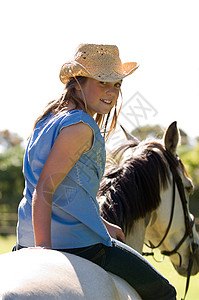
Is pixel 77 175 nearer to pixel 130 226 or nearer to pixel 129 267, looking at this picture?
pixel 129 267

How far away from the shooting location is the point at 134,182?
2.69 m

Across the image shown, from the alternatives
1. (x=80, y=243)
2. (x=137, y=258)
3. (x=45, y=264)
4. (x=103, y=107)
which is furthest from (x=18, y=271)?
(x=103, y=107)

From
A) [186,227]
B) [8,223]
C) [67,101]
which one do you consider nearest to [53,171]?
[67,101]

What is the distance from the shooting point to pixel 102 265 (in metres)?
1.81

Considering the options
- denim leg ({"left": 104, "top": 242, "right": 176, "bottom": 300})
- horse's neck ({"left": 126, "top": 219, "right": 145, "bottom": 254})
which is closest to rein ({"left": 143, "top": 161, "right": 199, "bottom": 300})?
horse's neck ({"left": 126, "top": 219, "right": 145, "bottom": 254})

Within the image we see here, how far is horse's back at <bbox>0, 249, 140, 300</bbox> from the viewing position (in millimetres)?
1331

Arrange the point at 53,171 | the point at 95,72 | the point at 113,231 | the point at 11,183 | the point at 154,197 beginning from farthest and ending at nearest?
1. the point at 11,183
2. the point at 154,197
3. the point at 113,231
4. the point at 95,72
5. the point at 53,171

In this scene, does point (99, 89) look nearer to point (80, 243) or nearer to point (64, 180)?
point (64, 180)

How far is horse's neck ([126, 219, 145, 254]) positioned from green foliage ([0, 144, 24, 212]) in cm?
1678

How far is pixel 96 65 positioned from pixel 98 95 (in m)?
0.14

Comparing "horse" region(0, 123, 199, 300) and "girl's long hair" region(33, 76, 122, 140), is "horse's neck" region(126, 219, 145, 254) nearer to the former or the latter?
"horse" region(0, 123, 199, 300)

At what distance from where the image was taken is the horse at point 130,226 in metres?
1.41

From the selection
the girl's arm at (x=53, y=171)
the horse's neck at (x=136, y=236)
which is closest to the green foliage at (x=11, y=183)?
the horse's neck at (x=136, y=236)

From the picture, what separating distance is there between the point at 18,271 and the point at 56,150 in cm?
49
